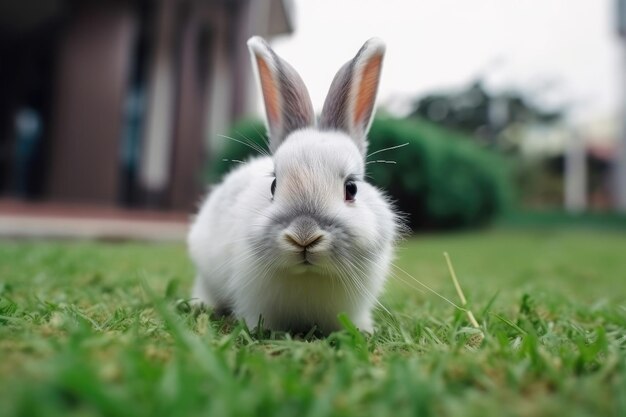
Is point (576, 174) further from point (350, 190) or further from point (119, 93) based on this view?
point (350, 190)

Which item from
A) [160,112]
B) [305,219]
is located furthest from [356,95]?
[160,112]

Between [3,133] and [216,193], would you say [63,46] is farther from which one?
[216,193]

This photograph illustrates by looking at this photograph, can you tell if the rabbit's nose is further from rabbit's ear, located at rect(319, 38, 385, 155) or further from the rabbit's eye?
rabbit's ear, located at rect(319, 38, 385, 155)

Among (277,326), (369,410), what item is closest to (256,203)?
(277,326)

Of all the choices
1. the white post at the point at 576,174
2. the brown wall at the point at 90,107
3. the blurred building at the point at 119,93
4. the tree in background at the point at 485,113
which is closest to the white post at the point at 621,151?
the tree in background at the point at 485,113

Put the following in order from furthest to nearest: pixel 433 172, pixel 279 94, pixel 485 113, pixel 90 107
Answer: pixel 485 113 < pixel 433 172 < pixel 90 107 < pixel 279 94

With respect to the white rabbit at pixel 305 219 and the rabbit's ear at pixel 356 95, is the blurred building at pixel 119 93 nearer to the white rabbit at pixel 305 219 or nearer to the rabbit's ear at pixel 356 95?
the white rabbit at pixel 305 219
